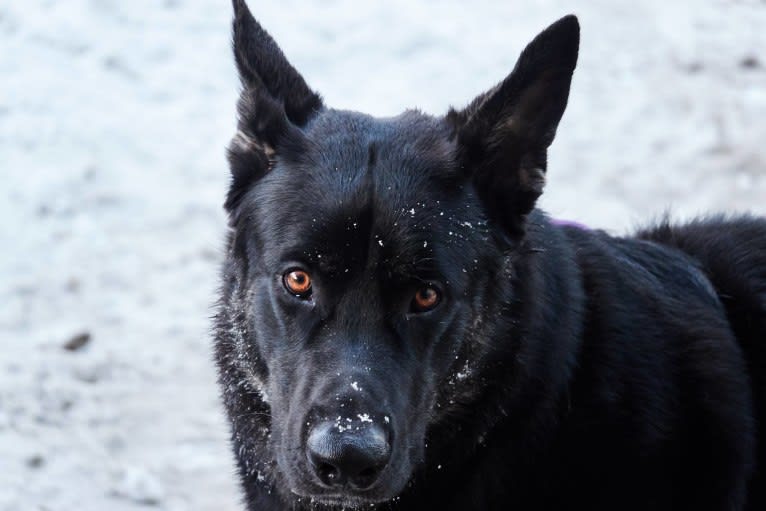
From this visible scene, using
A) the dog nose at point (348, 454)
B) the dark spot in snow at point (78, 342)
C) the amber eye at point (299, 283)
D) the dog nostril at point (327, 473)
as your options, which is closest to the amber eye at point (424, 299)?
the amber eye at point (299, 283)

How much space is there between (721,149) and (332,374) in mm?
4908

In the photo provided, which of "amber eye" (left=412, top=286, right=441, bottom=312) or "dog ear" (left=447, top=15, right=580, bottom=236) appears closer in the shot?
"amber eye" (left=412, top=286, right=441, bottom=312)

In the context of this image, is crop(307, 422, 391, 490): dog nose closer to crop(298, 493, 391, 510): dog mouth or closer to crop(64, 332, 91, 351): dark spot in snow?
crop(298, 493, 391, 510): dog mouth

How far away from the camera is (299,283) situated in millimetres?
3301

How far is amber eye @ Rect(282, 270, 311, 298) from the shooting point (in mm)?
3289

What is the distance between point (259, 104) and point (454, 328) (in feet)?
3.13

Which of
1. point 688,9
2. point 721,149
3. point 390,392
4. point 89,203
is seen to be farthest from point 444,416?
point 688,9

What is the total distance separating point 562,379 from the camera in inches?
137

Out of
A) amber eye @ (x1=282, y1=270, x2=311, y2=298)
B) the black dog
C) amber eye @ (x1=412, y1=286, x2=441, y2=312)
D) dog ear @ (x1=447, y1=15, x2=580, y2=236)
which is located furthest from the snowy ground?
dog ear @ (x1=447, y1=15, x2=580, y2=236)

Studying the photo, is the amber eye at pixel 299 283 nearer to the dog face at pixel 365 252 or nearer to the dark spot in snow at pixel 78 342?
the dog face at pixel 365 252

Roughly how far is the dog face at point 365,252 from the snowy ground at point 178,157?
1574 millimetres

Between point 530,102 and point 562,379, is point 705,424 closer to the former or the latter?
point 562,379

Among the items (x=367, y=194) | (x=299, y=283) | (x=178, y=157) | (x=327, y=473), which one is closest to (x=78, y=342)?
(x=178, y=157)

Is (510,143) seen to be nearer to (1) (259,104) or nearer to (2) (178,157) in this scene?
(1) (259,104)
